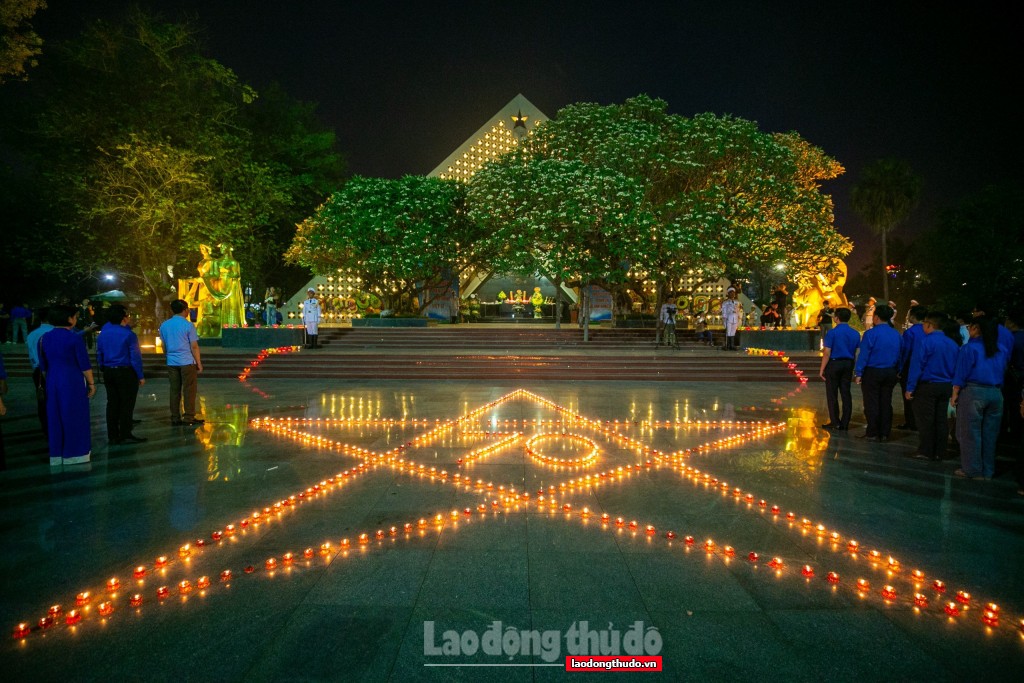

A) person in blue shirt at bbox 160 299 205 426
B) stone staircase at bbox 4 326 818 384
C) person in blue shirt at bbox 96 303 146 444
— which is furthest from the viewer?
stone staircase at bbox 4 326 818 384

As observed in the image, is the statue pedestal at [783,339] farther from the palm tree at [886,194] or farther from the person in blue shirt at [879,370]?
the palm tree at [886,194]

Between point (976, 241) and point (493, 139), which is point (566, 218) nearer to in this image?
point (493, 139)

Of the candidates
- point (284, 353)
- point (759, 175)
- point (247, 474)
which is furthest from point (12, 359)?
point (759, 175)

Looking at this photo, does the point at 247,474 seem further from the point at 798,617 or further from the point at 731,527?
the point at 798,617

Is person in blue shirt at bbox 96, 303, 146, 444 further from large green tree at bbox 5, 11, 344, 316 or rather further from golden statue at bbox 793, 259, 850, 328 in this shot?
golden statue at bbox 793, 259, 850, 328

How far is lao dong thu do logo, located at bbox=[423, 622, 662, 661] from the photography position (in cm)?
261

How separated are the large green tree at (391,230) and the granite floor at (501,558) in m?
16.2

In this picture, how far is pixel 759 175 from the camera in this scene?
1977 cm

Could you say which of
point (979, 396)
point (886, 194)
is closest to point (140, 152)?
point (979, 396)

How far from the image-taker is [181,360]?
764cm

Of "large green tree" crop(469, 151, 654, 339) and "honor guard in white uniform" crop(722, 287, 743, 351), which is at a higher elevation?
"large green tree" crop(469, 151, 654, 339)

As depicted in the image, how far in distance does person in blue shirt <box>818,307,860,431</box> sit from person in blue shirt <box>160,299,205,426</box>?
8690 millimetres

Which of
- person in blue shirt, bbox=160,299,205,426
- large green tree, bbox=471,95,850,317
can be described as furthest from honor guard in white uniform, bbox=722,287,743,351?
person in blue shirt, bbox=160,299,205,426

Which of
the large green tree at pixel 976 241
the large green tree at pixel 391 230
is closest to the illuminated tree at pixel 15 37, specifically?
the large green tree at pixel 391 230
